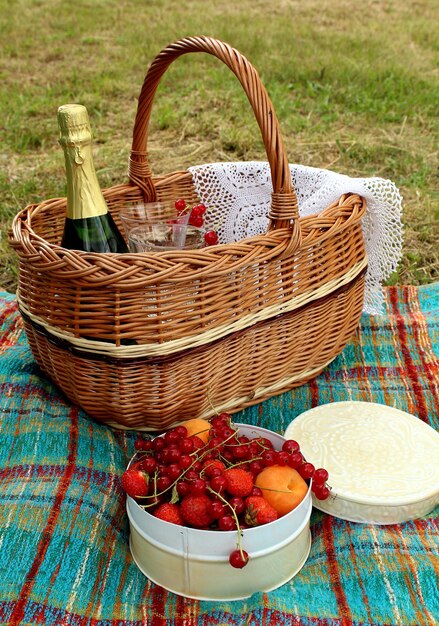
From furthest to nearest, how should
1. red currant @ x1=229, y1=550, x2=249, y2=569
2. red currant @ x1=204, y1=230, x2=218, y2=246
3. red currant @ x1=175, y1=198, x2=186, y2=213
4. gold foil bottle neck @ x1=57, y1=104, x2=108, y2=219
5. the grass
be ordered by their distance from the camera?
the grass, red currant @ x1=175, y1=198, x2=186, y2=213, red currant @ x1=204, y1=230, x2=218, y2=246, gold foil bottle neck @ x1=57, y1=104, x2=108, y2=219, red currant @ x1=229, y1=550, x2=249, y2=569

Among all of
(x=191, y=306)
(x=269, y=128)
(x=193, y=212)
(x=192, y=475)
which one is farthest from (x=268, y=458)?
(x=193, y=212)

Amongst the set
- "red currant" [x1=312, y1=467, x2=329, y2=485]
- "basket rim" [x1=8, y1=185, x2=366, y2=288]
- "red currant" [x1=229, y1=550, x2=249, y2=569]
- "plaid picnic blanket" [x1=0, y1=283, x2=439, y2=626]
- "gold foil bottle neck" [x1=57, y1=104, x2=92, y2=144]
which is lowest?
"plaid picnic blanket" [x1=0, y1=283, x2=439, y2=626]

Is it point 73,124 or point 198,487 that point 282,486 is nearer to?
point 198,487

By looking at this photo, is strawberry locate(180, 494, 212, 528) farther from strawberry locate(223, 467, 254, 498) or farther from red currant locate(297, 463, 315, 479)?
red currant locate(297, 463, 315, 479)

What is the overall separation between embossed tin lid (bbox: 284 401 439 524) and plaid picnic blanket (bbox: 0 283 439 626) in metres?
0.03

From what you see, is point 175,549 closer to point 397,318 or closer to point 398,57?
point 397,318

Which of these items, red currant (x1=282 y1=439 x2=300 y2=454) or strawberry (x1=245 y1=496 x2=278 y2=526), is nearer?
strawberry (x1=245 y1=496 x2=278 y2=526)

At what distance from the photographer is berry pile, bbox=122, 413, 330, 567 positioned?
0.89 m

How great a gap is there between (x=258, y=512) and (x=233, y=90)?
2.82m

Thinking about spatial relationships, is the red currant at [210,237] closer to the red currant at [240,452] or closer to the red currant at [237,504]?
the red currant at [240,452]

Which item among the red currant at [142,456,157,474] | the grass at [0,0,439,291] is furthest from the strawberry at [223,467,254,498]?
the grass at [0,0,439,291]

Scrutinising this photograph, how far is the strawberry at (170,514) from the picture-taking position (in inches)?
35.4

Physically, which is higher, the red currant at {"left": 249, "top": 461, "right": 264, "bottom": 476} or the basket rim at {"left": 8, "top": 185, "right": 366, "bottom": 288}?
the basket rim at {"left": 8, "top": 185, "right": 366, "bottom": 288}

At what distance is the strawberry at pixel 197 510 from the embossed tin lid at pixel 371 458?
0.24m
